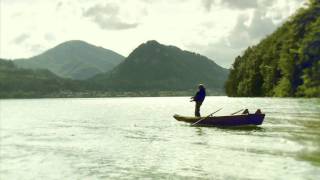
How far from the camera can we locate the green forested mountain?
12275 cm

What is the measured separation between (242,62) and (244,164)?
556 ft

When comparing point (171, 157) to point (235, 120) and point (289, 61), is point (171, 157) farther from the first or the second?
point (289, 61)

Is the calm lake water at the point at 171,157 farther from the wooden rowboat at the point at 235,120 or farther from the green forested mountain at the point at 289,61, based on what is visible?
the green forested mountain at the point at 289,61

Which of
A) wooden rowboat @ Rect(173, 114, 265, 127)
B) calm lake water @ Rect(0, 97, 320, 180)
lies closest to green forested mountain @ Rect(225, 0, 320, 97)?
wooden rowboat @ Rect(173, 114, 265, 127)

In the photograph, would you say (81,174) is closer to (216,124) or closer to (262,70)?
(216,124)

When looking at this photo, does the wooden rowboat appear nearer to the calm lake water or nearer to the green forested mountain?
the calm lake water

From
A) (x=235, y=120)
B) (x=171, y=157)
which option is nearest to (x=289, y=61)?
(x=235, y=120)

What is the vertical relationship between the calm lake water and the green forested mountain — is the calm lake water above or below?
below

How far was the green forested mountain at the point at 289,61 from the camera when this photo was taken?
123 metres

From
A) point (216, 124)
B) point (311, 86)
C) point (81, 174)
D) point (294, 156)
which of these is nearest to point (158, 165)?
point (81, 174)

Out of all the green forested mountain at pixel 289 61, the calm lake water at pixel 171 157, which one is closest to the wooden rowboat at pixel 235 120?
the calm lake water at pixel 171 157

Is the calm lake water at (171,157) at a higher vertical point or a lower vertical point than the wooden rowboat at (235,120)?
lower

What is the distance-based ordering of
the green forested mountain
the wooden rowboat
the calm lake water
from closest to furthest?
the calm lake water → the wooden rowboat → the green forested mountain

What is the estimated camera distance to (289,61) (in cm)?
13362
